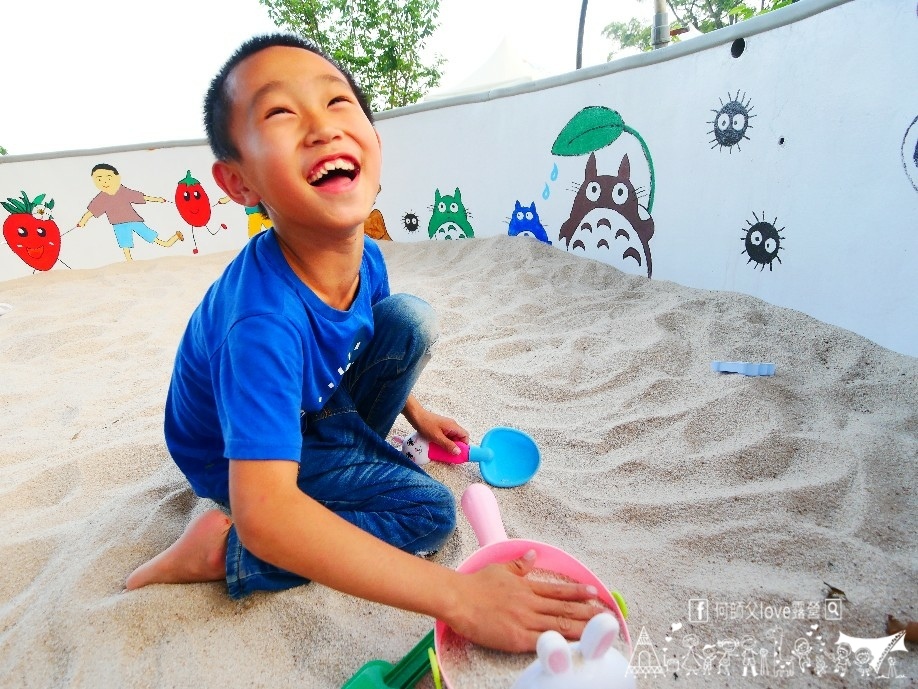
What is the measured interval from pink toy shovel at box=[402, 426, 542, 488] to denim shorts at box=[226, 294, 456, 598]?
13 cm

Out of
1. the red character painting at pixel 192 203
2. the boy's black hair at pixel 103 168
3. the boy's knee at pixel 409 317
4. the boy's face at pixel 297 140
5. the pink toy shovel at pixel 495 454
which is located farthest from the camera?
the red character painting at pixel 192 203

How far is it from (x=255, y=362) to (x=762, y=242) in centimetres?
147

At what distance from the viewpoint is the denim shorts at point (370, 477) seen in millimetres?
749

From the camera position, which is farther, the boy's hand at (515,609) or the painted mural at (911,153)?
the painted mural at (911,153)

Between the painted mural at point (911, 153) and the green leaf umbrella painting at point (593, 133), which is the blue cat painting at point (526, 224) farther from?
the painted mural at point (911, 153)

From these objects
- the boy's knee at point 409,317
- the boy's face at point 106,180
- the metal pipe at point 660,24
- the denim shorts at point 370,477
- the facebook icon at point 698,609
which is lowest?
the facebook icon at point 698,609

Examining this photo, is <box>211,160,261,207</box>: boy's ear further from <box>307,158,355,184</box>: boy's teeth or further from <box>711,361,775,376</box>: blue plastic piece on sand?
<box>711,361,775,376</box>: blue plastic piece on sand

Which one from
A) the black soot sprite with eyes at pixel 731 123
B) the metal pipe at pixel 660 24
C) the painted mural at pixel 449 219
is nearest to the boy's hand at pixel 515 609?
the black soot sprite with eyes at pixel 731 123

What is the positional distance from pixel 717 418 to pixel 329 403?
78 centimetres

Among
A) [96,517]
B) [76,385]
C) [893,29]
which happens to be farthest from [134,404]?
[893,29]

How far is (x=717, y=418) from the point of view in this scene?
3.62 ft

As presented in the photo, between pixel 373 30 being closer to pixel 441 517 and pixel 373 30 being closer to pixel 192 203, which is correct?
pixel 192 203

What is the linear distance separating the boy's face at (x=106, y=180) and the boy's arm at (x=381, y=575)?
3.30 m

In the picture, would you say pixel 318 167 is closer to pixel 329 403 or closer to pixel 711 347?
pixel 329 403
